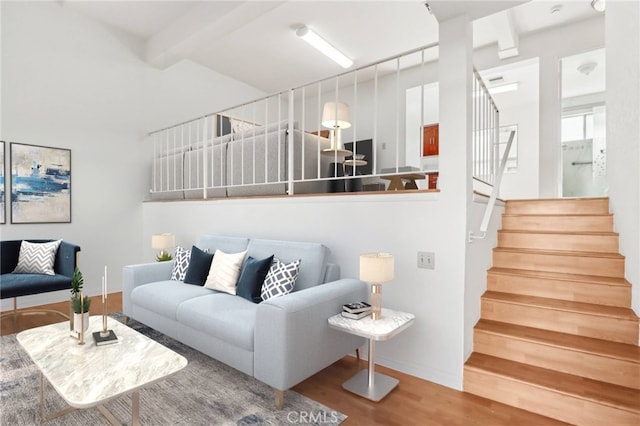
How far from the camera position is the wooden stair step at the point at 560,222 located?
302 centimetres

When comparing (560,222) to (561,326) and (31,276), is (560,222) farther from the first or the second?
(31,276)

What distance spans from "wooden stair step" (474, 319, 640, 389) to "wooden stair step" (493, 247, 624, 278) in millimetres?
668

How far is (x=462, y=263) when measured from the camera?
2168mm

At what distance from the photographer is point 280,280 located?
8.37ft

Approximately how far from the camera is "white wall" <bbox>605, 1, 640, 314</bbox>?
2.39 meters

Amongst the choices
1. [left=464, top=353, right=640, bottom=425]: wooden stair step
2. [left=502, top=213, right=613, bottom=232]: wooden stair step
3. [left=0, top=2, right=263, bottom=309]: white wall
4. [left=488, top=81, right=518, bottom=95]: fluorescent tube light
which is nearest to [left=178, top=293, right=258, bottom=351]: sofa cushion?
[left=464, top=353, right=640, bottom=425]: wooden stair step

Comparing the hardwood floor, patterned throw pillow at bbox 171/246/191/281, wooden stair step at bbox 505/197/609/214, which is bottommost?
the hardwood floor

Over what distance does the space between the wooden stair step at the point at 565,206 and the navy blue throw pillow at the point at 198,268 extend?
314 centimetres

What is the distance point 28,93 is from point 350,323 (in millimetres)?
4692

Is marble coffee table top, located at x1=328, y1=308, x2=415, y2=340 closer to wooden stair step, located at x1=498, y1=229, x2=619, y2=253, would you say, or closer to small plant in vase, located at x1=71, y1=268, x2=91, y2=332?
small plant in vase, located at x1=71, y1=268, x2=91, y2=332

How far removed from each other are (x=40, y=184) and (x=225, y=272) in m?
3.02

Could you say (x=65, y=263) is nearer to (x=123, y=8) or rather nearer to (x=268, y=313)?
(x=268, y=313)

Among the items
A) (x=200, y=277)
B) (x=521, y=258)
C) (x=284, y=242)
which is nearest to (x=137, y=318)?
(x=200, y=277)

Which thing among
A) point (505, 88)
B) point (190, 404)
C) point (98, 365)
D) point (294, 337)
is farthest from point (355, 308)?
point (505, 88)
